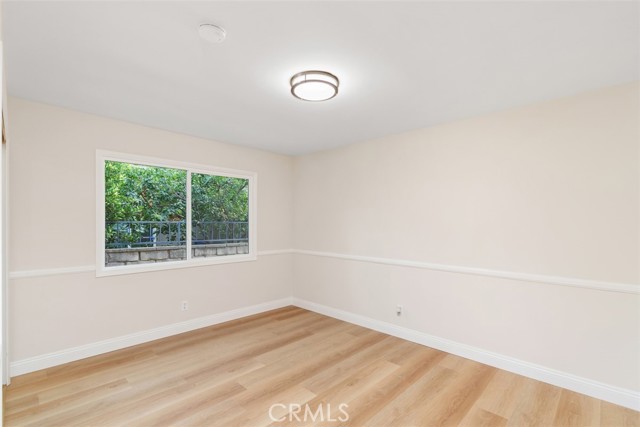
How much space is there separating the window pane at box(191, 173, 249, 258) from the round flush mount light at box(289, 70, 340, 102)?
2203 millimetres

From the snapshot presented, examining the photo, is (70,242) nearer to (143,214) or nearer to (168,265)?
(143,214)

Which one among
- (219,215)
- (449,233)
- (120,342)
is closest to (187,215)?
(219,215)

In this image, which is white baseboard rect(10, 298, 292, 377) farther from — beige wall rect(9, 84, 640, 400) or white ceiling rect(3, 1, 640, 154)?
white ceiling rect(3, 1, 640, 154)

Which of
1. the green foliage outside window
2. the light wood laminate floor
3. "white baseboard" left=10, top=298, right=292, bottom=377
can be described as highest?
the green foliage outside window

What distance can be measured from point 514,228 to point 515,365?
1.25 metres

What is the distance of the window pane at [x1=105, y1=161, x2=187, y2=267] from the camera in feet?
11.2

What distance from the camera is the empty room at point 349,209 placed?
194cm

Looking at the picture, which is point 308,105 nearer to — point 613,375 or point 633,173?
point 633,173

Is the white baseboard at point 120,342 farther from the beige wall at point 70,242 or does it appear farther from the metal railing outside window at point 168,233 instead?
the metal railing outside window at point 168,233

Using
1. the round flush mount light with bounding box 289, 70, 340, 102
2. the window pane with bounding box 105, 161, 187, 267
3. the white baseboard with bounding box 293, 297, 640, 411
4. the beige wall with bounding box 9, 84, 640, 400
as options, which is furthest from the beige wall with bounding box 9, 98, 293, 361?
the white baseboard with bounding box 293, 297, 640, 411

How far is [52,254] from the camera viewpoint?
118 inches

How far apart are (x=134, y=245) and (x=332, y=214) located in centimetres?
249

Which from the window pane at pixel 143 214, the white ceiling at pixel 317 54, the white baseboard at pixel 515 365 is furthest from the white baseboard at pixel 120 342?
the white ceiling at pixel 317 54

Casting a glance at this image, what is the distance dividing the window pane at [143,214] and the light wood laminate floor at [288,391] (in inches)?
39.7
